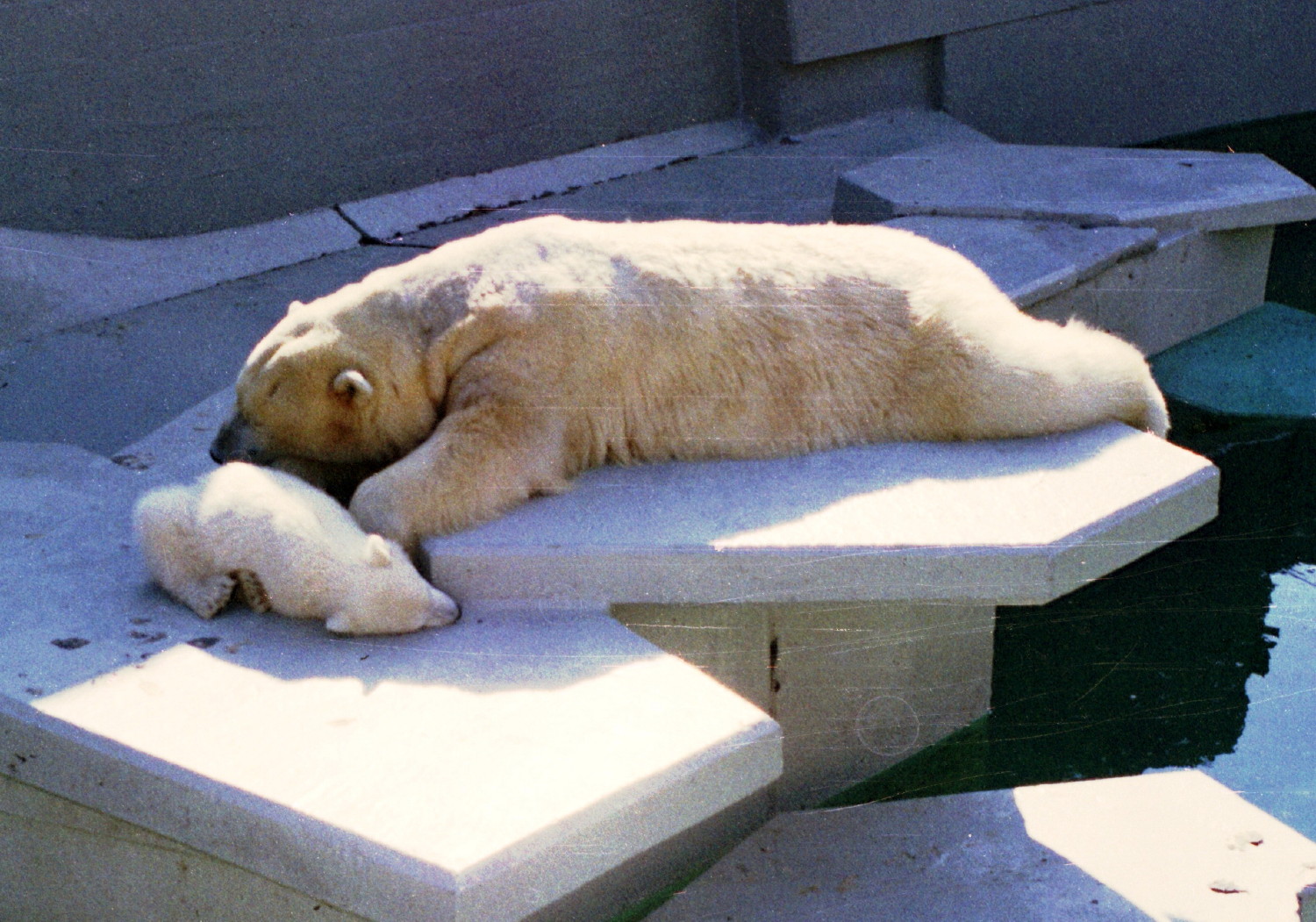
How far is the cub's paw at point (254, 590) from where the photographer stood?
2.84 m

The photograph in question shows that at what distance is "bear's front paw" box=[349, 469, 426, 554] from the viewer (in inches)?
115

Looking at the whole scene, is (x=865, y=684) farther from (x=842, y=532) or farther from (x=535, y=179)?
(x=535, y=179)

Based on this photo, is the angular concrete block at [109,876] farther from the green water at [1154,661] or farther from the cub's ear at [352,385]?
the green water at [1154,661]

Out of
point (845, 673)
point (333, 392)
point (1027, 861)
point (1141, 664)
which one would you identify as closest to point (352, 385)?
point (333, 392)

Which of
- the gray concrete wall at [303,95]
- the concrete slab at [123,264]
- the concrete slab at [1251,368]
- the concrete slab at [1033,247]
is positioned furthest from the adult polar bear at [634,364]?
the gray concrete wall at [303,95]

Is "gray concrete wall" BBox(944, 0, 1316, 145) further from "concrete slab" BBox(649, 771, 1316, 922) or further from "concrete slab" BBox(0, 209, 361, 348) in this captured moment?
"concrete slab" BBox(649, 771, 1316, 922)

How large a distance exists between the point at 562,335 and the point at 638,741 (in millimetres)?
1044

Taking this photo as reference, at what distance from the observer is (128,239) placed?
18.5 feet

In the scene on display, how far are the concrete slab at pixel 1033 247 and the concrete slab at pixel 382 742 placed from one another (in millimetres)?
2553

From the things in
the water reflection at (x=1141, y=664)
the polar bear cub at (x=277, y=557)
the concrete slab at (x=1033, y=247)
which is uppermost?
the polar bear cub at (x=277, y=557)

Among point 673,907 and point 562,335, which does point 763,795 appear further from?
point 562,335

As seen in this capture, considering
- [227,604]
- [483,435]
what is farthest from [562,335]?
[227,604]

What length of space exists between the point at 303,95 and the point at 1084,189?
3.20m

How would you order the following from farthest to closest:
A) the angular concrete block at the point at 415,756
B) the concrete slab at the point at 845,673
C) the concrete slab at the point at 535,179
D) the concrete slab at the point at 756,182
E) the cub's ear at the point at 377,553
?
1. the concrete slab at the point at 756,182
2. the concrete slab at the point at 535,179
3. the concrete slab at the point at 845,673
4. the cub's ear at the point at 377,553
5. the angular concrete block at the point at 415,756
